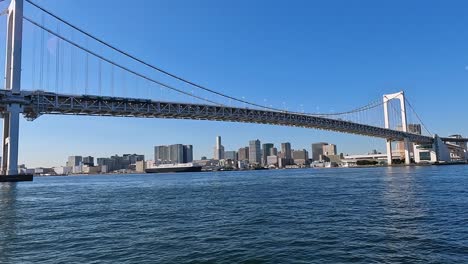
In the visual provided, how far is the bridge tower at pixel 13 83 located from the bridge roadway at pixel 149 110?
3.88ft

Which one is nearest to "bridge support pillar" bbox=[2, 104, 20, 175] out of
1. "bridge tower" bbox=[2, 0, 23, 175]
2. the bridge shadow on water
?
"bridge tower" bbox=[2, 0, 23, 175]

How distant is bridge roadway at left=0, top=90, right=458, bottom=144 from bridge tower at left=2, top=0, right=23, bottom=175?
1182 mm

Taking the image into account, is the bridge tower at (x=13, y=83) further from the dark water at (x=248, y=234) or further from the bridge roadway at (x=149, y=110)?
the dark water at (x=248, y=234)

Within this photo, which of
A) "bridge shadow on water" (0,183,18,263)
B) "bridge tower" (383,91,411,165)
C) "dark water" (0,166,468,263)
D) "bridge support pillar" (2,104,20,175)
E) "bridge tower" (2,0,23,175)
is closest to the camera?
"dark water" (0,166,468,263)

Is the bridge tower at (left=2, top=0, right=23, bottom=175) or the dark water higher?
the bridge tower at (left=2, top=0, right=23, bottom=175)

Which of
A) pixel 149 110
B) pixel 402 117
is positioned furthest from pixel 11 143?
pixel 402 117

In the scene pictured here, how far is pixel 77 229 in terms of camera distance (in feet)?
44.2

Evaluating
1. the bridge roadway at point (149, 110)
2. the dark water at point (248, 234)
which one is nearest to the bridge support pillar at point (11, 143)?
the bridge roadway at point (149, 110)

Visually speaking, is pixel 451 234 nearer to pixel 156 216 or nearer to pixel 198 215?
pixel 198 215

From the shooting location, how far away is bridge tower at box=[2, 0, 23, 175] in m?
42.3

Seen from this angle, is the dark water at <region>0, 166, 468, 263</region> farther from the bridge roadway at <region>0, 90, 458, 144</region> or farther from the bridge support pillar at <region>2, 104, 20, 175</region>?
the bridge roadway at <region>0, 90, 458, 144</region>

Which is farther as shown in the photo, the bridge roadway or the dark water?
the bridge roadway

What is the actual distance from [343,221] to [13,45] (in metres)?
43.0

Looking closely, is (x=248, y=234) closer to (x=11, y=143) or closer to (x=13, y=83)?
(x=11, y=143)
